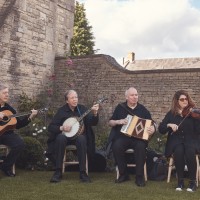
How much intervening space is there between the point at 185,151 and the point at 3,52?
617 centimetres

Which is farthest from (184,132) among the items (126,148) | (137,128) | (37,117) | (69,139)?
(37,117)

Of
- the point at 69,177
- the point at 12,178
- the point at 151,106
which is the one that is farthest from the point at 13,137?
the point at 151,106

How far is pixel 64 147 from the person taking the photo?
5.60m

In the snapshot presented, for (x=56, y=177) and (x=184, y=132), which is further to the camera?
(x=56, y=177)

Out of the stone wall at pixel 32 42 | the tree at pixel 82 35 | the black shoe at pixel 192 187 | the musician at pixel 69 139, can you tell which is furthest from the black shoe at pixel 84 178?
the tree at pixel 82 35

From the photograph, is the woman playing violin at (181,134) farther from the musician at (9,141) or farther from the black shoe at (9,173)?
the black shoe at (9,173)

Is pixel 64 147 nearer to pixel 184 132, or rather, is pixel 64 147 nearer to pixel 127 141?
pixel 127 141

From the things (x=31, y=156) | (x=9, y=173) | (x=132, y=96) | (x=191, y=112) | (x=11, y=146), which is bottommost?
(x=9, y=173)

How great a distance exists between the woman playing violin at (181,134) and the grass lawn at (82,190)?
0.35 m

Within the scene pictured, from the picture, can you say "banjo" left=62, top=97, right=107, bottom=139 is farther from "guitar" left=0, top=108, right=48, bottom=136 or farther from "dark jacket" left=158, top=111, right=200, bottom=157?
"dark jacket" left=158, top=111, right=200, bottom=157

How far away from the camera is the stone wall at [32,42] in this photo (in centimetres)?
987

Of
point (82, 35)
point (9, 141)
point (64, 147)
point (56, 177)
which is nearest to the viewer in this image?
point (56, 177)

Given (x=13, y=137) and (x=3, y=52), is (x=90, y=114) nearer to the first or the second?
(x=13, y=137)

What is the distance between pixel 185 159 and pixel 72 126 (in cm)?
176
